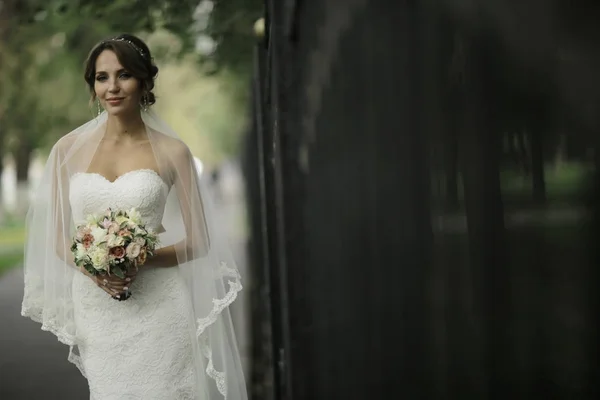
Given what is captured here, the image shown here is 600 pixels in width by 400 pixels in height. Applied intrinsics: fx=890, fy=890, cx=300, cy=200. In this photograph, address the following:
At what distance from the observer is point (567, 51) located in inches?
29.7

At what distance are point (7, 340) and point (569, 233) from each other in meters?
11.7

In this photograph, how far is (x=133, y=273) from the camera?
3826 mm

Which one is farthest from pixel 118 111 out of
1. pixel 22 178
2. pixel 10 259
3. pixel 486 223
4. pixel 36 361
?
pixel 22 178

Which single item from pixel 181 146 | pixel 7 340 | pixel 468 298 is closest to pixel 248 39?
pixel 7 340

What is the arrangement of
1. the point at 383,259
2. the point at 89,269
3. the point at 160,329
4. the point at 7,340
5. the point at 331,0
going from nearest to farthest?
the point at 383,259 < the point at 331,0 < the point at 89,269 < the point at 160,329 < the point at 7,340

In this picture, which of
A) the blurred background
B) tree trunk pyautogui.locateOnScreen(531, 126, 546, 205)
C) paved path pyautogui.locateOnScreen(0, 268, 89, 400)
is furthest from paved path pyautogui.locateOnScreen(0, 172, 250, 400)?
tree trunk pyautogui.locateOnScreen(531, 126, 546, 205)

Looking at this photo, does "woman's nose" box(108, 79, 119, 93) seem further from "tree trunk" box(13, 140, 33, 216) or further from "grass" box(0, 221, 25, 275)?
"tree trunk" box(13, 140, 33, 216)

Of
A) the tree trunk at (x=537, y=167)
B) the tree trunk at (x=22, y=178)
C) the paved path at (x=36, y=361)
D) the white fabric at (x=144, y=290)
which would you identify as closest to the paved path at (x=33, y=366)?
the paved path at (x=36, y=361)

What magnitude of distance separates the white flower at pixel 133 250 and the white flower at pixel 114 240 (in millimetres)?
40

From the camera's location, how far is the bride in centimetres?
391

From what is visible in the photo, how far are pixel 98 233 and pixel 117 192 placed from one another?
0.89ft

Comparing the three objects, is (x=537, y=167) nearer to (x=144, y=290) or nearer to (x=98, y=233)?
(x=98, y=233)

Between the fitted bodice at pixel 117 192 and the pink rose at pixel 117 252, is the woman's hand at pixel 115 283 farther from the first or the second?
the fitted bodice at pixel 117 192

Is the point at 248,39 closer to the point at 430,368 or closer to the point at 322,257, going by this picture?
the point at 322,257
